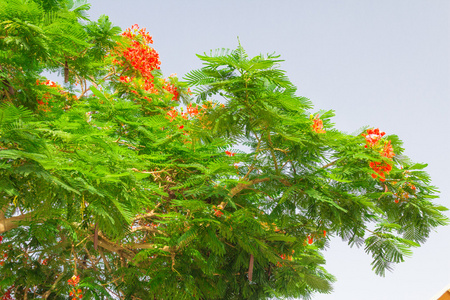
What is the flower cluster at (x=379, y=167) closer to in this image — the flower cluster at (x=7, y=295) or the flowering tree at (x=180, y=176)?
the flowering tree at (x=180, y=176)

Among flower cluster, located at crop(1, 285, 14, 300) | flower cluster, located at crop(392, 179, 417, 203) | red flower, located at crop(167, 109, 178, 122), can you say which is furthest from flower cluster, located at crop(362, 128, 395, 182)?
flower cluster, located at crop(1, 285, 14, 300)

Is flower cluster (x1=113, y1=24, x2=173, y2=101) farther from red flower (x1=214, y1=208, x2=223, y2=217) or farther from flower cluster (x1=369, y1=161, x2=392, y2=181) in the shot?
flower cluster (x1=369, y1=161, x2=392, y2=181)

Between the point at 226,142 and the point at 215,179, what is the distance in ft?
1.49

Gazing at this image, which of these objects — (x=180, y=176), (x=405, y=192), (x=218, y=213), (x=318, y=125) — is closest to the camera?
(x=318, y=125)

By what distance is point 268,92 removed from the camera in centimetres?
372

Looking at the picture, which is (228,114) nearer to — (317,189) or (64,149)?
(317,189)

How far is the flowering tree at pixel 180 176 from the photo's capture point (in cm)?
303

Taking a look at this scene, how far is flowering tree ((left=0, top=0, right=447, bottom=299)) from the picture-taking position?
119 inches

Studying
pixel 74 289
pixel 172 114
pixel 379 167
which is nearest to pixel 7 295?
pixel 74 289

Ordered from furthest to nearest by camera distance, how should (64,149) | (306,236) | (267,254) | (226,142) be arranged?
(306,236)
(267,254)
(226,142)
(64,149)

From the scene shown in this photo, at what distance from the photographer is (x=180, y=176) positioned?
4.91 metres

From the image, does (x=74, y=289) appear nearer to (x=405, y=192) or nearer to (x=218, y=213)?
(x=218, y=213)

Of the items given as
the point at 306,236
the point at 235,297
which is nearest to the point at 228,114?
the point at 306,236

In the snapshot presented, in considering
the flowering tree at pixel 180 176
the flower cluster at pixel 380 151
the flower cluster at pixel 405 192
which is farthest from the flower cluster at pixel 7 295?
the flower cluster at pixel 405 192
